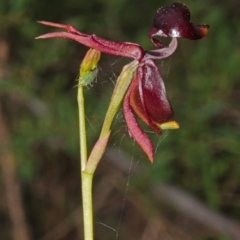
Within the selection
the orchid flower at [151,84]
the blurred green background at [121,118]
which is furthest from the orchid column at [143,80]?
the blurred green background at [121,118]

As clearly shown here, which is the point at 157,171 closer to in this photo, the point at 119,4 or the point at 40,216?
the point at 119,4

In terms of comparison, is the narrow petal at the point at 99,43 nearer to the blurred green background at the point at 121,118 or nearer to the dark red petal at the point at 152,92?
the dark red petal at the point at 152,92

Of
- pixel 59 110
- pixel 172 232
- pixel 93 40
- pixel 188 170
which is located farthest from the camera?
pixel 172 232

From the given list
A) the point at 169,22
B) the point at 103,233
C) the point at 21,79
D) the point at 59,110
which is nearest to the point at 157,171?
the point at 59,110

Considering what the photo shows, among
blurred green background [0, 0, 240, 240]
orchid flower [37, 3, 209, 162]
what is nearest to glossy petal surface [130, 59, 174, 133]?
orchid flower [37, 3, 209, 162]

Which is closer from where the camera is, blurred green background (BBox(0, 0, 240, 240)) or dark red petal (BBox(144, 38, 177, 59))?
dark red petal (BBox(144, 38, 177, 59))

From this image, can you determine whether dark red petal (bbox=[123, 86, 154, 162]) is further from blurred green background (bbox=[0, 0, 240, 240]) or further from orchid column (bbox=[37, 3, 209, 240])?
blurred green background (bbox=[0, 0, 240, 240])

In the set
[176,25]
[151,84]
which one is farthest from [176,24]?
[151,84]
